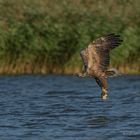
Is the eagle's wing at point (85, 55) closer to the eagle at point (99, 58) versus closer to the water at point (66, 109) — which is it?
the eagle at point (99, 58)

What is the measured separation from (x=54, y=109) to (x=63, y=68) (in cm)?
793

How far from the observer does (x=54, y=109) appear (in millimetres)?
19422

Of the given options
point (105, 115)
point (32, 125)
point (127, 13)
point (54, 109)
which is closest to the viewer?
point (32, 125)

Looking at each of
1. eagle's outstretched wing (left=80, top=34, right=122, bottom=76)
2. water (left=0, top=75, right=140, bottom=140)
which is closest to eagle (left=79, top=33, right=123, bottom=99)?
eagle's outstretched wing (left=80, top=34, right=122, bottom=76)

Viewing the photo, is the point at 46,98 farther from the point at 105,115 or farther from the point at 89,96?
the point at 105,115

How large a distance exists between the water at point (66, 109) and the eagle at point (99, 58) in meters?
0.91

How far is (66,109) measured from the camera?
1936 cm

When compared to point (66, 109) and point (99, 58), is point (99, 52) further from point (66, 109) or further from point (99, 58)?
point (66, 109)

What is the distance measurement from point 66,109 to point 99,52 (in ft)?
9.38

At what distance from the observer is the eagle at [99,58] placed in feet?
55.1

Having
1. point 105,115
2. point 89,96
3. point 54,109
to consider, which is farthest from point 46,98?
point 105,115

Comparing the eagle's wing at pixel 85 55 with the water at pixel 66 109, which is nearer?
the water at pixel 66 109

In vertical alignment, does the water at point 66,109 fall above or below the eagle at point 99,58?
below

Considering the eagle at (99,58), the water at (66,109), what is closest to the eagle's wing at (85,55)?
the eagle at (99,58)
